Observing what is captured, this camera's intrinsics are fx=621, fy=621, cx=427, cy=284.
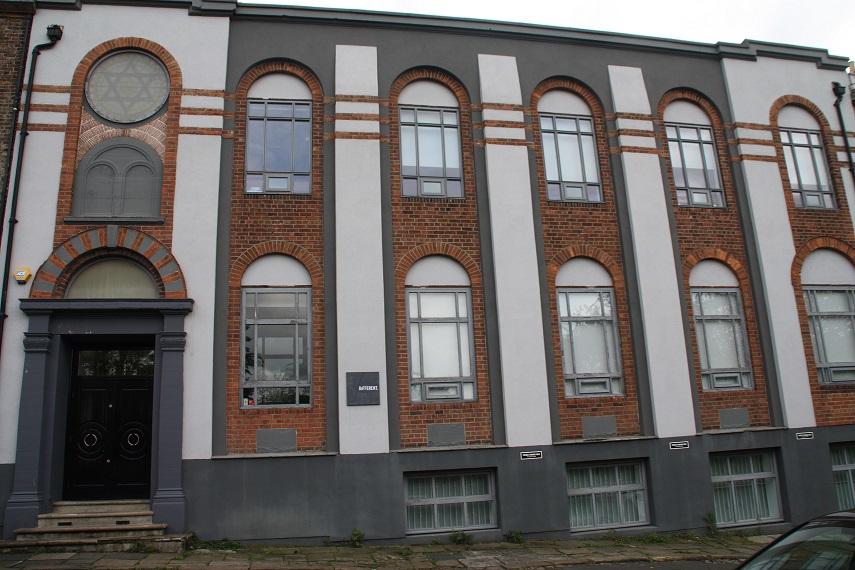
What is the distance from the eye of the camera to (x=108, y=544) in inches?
334

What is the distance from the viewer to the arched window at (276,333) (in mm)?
9781

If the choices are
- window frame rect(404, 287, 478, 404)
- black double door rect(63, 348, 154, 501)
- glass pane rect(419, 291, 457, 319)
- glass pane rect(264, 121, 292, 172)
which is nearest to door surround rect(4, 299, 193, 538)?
black double door rect(63, 348, 154, 501)

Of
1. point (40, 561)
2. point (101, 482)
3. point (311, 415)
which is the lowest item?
point (40, 561)

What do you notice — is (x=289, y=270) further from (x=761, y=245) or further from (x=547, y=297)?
(x=761, y=245)

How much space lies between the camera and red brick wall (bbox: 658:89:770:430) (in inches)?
438

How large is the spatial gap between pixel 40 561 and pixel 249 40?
8.51 m

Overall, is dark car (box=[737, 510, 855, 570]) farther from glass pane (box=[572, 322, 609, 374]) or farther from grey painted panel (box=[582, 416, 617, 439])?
glass pane (box=[572, 322, 609, 374])

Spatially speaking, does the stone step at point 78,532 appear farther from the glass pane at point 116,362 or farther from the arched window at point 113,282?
the arched window at point 113,282

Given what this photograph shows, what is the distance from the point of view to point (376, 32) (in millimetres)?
11211

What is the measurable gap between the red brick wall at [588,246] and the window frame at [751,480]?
70.6 inches

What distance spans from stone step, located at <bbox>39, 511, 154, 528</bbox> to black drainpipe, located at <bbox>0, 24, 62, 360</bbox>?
2.60 meters

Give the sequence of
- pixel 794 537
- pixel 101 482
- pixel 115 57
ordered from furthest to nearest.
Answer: pixel 115 57 → pixel 101 482 → pixel 794 537

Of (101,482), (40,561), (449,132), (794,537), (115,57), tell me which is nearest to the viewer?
(794,537)

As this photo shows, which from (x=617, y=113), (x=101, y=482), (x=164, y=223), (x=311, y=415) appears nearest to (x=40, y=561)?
(x=101, y=482)
